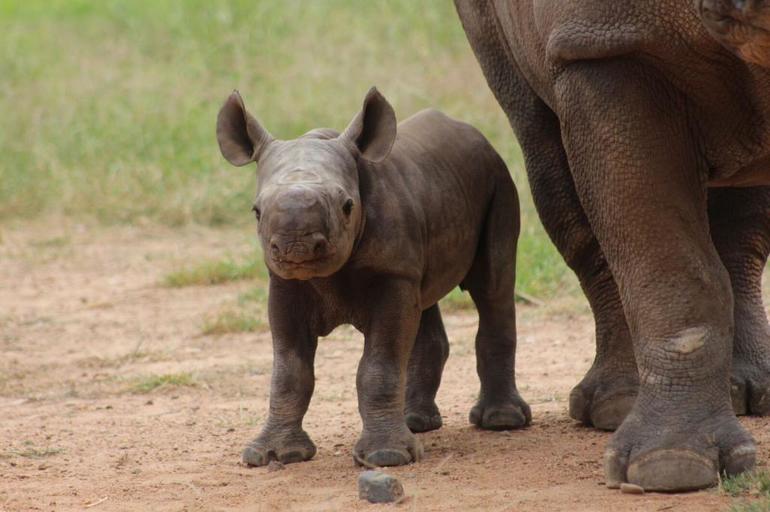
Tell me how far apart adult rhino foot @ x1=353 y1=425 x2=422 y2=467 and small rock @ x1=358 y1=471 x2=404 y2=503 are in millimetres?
434

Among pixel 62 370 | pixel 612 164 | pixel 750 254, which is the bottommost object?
pixel 62 370

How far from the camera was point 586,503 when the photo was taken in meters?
4.57

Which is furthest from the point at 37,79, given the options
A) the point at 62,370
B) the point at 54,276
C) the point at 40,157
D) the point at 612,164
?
the point at 612,164

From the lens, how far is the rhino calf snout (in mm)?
4816

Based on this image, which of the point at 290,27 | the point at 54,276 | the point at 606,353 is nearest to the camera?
the point at 606,353

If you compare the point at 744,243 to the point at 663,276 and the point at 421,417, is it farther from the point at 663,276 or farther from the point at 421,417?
the point at 663,276

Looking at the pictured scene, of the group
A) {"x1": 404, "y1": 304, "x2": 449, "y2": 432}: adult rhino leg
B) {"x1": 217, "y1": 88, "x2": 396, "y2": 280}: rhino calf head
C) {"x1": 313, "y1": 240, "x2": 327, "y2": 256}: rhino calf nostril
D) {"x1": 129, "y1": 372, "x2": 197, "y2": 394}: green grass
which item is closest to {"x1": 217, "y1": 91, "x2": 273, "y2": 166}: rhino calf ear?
{"x1": 217, "y1": 88, "x2": 396, "y2": 280}: rhino calf head

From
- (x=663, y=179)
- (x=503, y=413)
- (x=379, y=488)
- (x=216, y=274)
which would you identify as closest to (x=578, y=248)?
(x=503, y=413)

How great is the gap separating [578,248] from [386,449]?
1.12 meters

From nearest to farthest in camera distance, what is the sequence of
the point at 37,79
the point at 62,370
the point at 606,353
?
the point at 606,353 < the point at 62,370 < the point at 37,79

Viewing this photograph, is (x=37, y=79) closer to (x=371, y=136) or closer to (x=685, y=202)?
(x=371, y=136)

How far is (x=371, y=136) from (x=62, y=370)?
9.52 feet

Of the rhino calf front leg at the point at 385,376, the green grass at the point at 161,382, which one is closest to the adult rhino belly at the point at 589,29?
the rhino calf front leg at the point at 385,376

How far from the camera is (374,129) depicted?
536 centimetres
